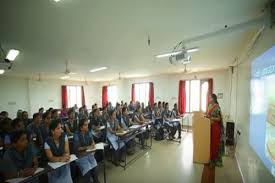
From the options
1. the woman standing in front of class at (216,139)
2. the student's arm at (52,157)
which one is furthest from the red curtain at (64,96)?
the woman standing in front of class at (216,139)

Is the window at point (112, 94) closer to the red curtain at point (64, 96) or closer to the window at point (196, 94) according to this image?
the red curtain at point (64, 96)

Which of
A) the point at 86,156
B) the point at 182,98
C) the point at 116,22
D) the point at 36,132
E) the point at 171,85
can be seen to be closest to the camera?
the point at 116,22

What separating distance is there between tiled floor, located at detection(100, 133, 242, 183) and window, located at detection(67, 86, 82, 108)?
8106 mm

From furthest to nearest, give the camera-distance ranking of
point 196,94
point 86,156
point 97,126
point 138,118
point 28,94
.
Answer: point 28,94 → point 196,94 → point 138,118 → point 97,126 → point 86,156

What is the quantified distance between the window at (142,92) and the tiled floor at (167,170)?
542 cm

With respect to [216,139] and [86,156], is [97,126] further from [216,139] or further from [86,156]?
[216,139]

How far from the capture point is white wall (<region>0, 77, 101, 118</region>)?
7.64 meters

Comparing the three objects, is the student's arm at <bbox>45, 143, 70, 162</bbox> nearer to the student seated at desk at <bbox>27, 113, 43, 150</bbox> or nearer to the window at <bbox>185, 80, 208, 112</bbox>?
the student seated at desk at <bbox>27, 113, 43, 150</bbox>

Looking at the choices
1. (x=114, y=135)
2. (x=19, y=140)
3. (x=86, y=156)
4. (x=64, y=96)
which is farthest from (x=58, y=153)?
(x=64, y=96)

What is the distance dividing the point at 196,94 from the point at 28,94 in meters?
9.64

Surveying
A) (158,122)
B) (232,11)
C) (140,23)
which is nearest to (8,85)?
(158,122)

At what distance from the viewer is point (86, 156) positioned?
2.63 m

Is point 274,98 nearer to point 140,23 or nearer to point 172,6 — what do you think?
point 172,6

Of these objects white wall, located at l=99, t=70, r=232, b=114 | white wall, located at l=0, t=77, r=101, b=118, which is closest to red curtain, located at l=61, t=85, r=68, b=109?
white wall, located at l=0, t=77, r=101, b=118
